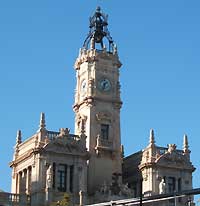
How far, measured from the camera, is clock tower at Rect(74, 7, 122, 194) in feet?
310

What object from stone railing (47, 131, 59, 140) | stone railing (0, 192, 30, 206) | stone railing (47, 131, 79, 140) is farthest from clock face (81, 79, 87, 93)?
stone railing (0, 192, 30, 206)

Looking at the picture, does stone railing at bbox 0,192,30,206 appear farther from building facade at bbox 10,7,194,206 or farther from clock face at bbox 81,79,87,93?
clock face at bbox 81,79,87,93

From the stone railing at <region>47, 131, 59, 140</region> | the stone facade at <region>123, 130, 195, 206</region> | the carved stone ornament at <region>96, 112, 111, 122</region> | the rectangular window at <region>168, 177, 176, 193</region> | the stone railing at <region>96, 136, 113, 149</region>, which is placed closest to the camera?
the stone railing at <region>47, 131, 59, 140</region>

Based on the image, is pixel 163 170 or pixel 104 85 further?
pixel 104 85

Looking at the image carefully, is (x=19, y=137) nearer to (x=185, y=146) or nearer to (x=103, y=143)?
(x=103, y=143)

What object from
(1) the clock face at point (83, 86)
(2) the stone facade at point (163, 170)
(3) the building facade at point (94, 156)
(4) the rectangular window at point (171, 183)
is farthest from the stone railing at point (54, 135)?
(4) the rectangular window at point (171, 183)

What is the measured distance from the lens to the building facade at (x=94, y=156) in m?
88.6

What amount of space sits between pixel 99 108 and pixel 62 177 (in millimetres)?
11149

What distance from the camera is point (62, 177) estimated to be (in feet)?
295

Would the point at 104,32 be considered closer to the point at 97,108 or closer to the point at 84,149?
the point at 97,108

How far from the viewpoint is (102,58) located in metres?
98.8

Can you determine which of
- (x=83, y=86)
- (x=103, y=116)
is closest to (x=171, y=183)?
(x=103, y=116)

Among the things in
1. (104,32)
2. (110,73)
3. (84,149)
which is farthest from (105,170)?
(104,32)

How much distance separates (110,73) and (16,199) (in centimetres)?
2157
